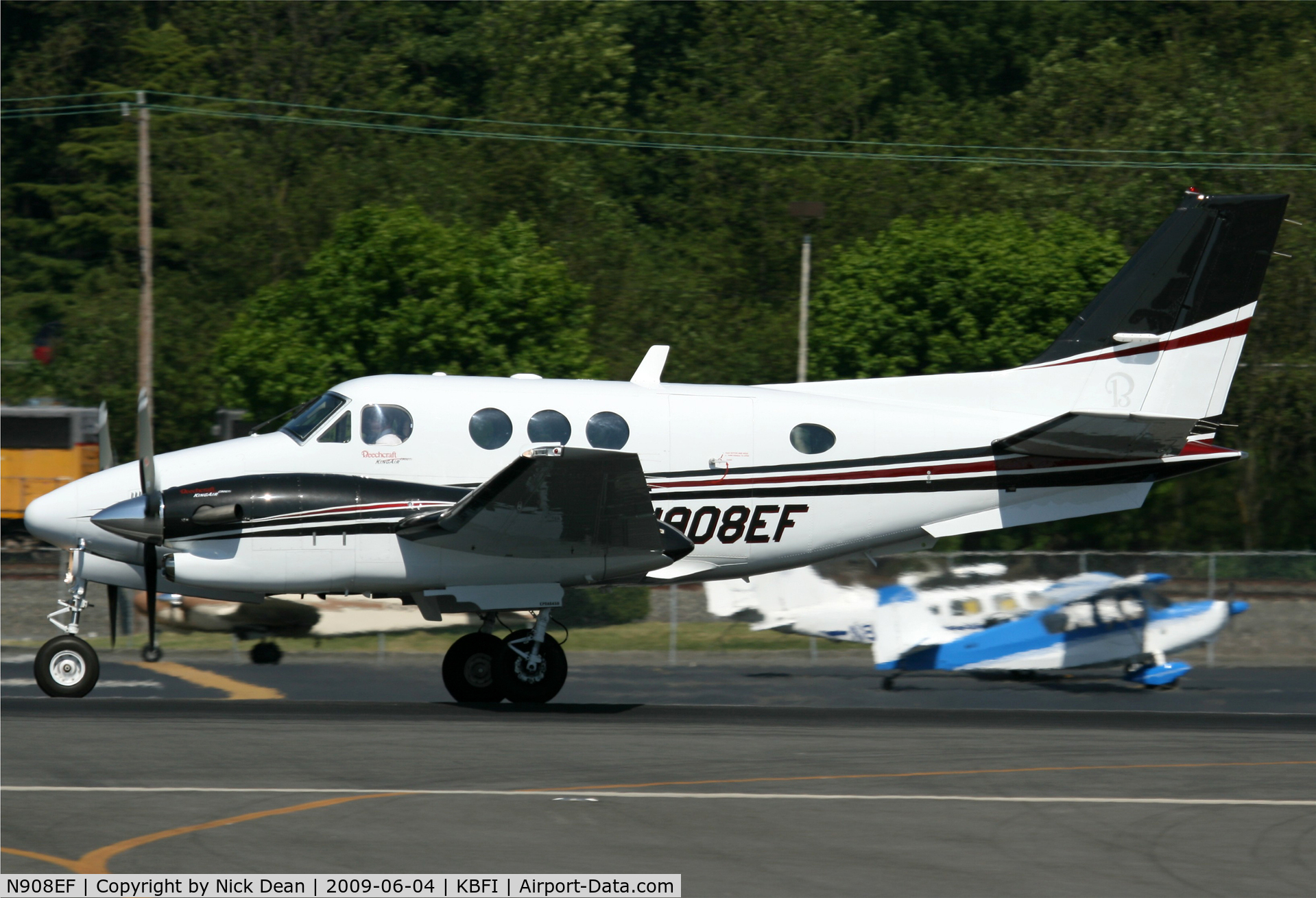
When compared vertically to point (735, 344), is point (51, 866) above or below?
below

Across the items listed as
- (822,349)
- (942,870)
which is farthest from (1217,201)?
(822,349)

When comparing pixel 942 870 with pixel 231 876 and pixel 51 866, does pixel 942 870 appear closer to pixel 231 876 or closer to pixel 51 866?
pixel 231 876

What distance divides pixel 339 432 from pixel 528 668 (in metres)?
3.07

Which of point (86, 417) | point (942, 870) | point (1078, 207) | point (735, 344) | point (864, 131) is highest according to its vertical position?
point (864, 131)

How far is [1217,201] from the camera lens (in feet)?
52.6

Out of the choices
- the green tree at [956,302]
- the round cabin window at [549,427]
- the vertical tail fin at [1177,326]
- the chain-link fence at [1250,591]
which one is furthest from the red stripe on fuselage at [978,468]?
the green tree at [956,302]

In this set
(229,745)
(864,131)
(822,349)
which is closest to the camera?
(229,745)

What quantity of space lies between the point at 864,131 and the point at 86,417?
28.8 metres

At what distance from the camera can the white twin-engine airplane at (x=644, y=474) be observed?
47.3ft

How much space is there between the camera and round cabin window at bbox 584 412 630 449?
49.0ft

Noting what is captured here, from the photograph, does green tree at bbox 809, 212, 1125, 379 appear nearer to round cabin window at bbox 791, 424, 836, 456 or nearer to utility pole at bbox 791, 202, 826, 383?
utility pole at bbox 791, 202, 826, 383

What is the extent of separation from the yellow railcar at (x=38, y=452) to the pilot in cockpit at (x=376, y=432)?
18.3 m

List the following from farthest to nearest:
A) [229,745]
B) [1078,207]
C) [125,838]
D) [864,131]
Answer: [864,131]
[1078,207]
[229,745]
[125,838]

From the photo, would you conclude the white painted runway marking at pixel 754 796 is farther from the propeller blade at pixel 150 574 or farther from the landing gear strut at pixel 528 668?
the landing gear strut at pixel 528 668
